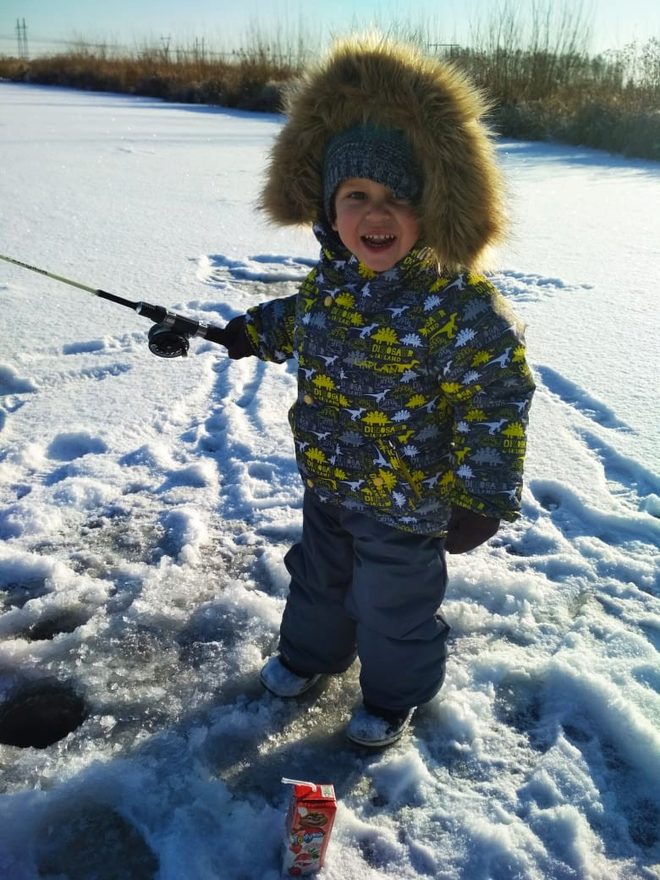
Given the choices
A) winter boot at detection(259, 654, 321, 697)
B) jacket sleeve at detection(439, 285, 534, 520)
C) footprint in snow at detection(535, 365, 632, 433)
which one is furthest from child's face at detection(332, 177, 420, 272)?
footprint in snow at detection(535, 365, 632, 433)


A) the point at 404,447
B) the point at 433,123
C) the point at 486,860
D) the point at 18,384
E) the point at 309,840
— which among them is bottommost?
the point at 486,860

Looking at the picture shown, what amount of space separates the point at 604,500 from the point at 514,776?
3.57ft

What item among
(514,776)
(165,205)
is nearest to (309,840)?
(514,776)

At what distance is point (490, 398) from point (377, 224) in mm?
358

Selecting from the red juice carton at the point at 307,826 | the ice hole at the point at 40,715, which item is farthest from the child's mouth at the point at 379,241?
Result: the ice hole at the point at 40,715

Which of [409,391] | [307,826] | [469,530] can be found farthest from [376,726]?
[409,391]

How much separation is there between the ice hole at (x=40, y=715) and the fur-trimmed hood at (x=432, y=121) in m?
1.16

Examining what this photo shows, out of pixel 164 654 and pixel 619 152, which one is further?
pixel 619 152

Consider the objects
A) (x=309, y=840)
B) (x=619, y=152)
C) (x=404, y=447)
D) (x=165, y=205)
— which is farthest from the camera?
(x=619, y=152)

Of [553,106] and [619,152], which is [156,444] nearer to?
[619,152]

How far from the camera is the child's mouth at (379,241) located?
138 cm

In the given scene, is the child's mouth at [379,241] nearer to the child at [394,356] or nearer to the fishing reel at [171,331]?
the child at [394,356]

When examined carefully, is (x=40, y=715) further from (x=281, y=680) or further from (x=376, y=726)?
(x=376, y=726)

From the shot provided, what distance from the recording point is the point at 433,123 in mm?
1339
